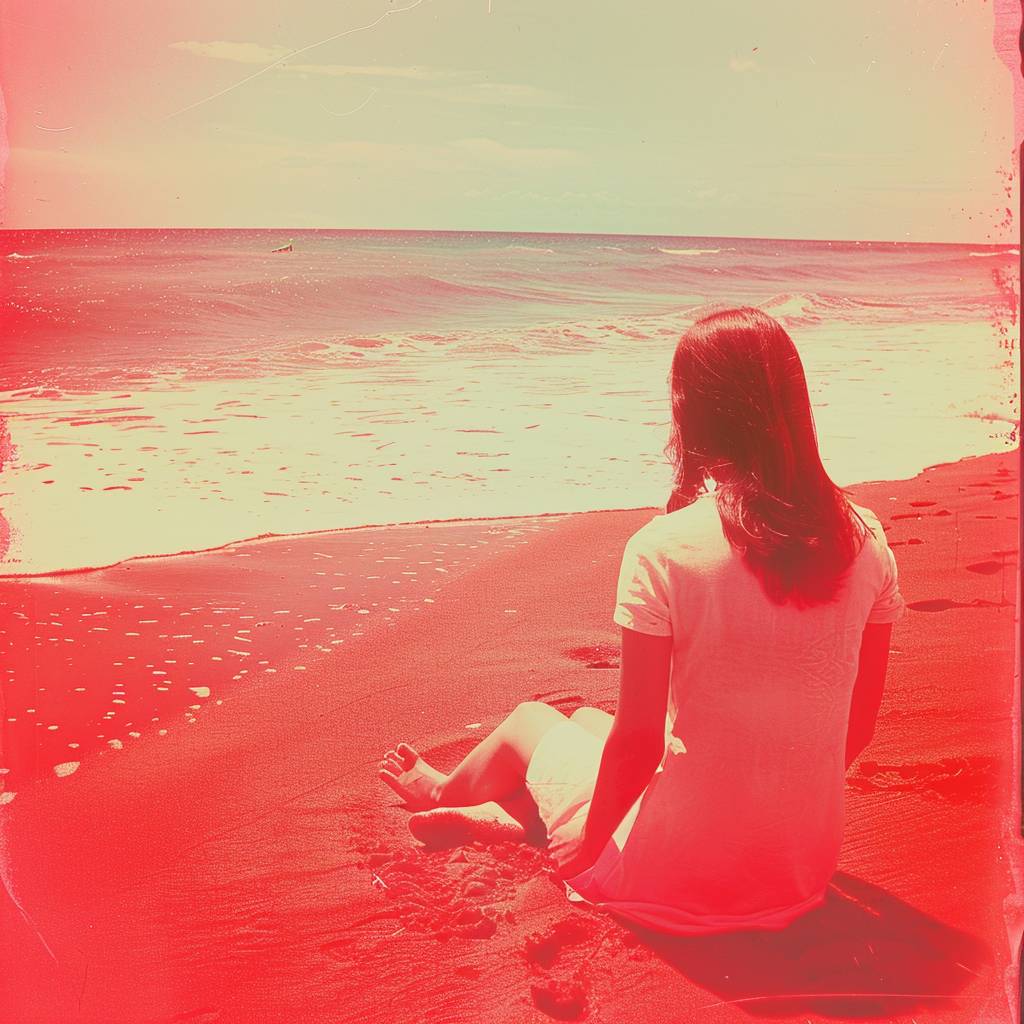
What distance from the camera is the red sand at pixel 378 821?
5.12 ft

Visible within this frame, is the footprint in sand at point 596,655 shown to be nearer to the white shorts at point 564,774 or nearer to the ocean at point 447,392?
the white shorts at point 564,774

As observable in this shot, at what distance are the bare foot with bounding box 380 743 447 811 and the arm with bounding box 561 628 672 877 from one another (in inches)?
19.0

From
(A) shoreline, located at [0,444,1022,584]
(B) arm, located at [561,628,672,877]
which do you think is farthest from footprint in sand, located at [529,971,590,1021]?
(A) shoreline, located at [0,444,1022,584]

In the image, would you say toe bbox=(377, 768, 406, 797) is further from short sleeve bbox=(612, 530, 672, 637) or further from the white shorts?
short sleeve bbox=(612, 530, 672, 637)

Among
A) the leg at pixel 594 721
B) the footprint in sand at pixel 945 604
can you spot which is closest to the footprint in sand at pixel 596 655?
the leg at pixel 594 721

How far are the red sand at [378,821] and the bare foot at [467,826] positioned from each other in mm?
29

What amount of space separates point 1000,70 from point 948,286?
5.44 ft

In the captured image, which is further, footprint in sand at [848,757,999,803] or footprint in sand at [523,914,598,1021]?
footprint in sand at [848,757,999,803]

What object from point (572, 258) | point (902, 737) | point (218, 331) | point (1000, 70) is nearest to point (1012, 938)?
point (902, 737)

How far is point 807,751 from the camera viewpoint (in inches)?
57.6

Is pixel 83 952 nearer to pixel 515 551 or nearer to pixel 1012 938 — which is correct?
pixel 1012 938

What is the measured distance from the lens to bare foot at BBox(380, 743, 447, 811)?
1.91 metres

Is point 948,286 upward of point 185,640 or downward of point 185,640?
upward

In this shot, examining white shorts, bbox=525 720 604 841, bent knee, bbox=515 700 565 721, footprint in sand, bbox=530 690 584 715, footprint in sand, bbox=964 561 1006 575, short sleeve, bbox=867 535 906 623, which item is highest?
short sleeve, bbox=867 535 906 623
